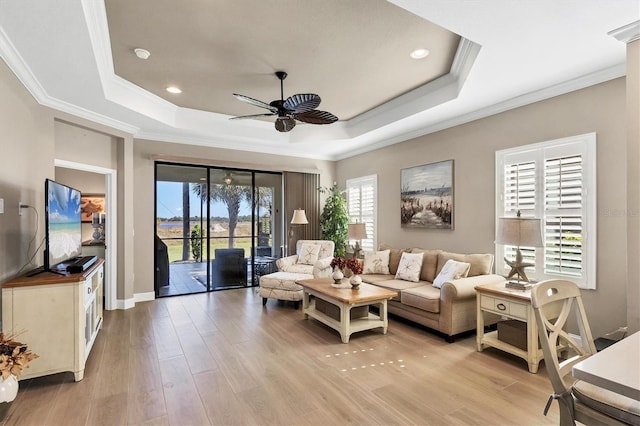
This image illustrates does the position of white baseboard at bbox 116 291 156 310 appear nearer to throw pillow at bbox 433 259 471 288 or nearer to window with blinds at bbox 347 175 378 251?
window with blinds at bbox 347 175 378 251

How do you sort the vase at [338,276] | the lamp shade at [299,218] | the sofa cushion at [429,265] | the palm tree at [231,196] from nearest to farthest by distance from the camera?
the vase at [338,276]
the sofa cushion at [429,265]
the palm tree at [231,196]
the lamp shade at [299,218]

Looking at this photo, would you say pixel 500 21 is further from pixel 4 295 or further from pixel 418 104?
pixel 4 295

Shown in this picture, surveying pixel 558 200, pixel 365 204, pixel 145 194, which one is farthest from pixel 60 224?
pixel 558 200

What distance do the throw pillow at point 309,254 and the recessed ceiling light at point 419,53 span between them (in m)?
3.57

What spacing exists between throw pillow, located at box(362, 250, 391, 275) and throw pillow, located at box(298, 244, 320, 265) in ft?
3.40

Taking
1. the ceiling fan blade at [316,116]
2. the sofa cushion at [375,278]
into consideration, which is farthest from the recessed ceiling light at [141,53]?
the sofa cushion at [375,278]

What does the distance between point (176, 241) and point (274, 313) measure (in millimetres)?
2374

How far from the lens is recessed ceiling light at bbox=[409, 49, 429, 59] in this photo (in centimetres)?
331

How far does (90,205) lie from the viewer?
245 inches

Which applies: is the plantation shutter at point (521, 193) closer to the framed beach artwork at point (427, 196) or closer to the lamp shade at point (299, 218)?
the framed beach artwork at point (427, 196)

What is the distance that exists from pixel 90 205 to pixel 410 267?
5898 millimetres

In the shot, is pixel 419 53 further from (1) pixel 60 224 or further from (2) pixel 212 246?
(2) pixel 212 246

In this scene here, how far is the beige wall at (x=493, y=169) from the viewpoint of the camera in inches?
122

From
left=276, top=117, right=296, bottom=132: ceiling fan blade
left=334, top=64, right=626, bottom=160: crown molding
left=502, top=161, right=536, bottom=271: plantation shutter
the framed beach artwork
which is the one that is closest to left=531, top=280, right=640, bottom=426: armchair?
left=502, top=161, right=536, bottom=271: plantation shutter
